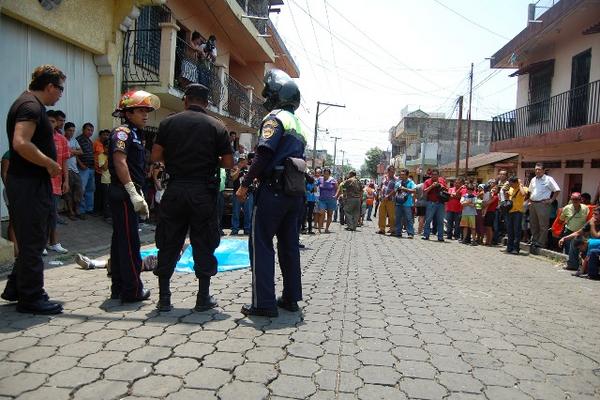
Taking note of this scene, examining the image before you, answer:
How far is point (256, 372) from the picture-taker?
2.82 meters

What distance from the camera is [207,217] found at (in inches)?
154

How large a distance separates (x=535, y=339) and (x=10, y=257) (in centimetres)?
558

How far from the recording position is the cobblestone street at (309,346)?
2.65 meters

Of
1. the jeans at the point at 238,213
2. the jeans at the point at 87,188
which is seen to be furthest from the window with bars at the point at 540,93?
the jeans at the point at 87,188

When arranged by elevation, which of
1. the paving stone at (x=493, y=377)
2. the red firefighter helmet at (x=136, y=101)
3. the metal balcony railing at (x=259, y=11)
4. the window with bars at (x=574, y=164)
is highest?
the metal balcony railing at (x=259, y=11)

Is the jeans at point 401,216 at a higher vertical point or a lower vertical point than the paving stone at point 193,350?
higher

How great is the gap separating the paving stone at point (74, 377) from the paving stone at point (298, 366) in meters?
1.09

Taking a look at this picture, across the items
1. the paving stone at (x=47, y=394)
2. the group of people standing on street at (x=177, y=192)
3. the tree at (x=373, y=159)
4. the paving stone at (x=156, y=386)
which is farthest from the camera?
the tree at (x=373, y=159)

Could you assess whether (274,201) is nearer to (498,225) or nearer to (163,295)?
(163,295)

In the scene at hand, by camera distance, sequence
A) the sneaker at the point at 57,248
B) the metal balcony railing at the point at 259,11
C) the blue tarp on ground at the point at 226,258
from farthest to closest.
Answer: the metal balcony railing at the point at 259,11 → the sneaker at the point at 57,248 → the blue tarp on ground at the point at 226,258

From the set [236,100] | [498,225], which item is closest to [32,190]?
[498,225]

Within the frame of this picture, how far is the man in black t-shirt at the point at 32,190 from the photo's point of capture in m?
3.55

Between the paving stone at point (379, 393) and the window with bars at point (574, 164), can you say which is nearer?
the paving stone at point (379, 393)

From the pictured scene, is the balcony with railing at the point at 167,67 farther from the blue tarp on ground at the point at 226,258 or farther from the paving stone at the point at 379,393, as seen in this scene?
the paving stone at the point at 379,393
